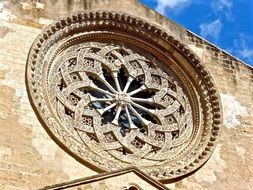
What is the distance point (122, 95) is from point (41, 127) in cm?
189

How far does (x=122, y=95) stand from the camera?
13.2m

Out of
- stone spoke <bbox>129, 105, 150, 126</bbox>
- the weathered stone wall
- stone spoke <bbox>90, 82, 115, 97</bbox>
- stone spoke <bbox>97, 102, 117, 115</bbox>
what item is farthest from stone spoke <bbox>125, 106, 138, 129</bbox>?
the weathered stone wall

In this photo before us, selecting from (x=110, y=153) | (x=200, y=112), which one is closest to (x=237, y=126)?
(x=200, y=112)

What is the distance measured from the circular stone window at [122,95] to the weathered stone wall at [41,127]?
0.56 feet

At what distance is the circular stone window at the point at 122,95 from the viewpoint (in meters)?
12.2

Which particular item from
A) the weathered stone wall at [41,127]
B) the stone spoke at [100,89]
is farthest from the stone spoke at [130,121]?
the weathered stone wall at [41,127]

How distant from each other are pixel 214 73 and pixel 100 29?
2.21m

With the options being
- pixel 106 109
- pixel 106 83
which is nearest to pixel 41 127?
pixel 106 109

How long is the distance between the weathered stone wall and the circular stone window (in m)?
0.17

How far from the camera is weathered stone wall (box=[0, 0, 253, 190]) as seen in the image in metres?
11.3

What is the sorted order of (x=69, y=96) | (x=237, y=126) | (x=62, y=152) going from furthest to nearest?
(x=237, y=126) < (x=69, y=96) < (x=62, y=152)

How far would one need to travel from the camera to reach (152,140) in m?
12.8

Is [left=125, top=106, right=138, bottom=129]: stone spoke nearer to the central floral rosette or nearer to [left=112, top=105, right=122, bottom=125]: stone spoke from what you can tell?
the central floral rosette

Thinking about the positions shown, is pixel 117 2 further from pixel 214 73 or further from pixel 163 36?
pixel 214 73
